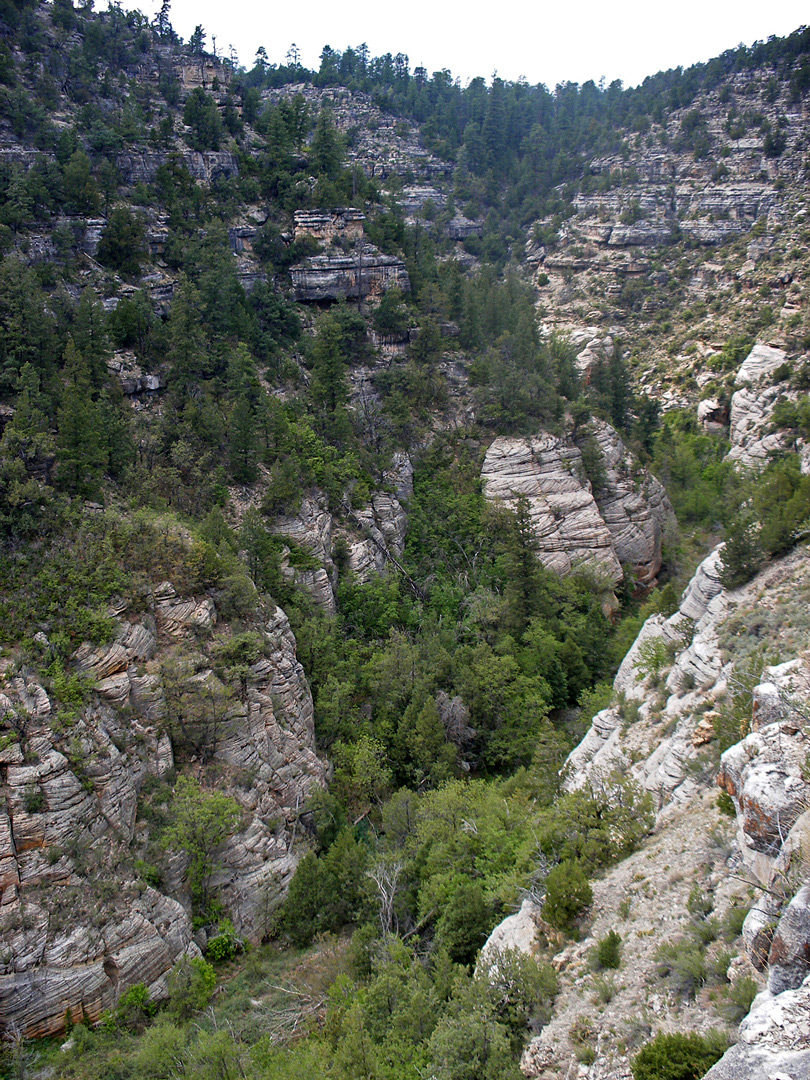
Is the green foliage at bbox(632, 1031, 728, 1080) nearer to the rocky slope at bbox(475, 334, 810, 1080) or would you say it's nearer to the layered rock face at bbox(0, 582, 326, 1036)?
the rocky slope at bbox(475, 334, 810, 1080)

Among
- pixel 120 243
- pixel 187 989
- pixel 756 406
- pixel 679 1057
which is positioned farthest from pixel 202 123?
pixel 679 1057

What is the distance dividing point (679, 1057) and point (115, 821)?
19.9 m

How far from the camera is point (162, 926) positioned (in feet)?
75.0

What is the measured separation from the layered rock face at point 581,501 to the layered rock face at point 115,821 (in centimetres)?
2598

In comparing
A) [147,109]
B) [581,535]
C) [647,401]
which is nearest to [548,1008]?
[581,535]

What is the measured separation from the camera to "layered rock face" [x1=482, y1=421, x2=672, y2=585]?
51375 millimetres

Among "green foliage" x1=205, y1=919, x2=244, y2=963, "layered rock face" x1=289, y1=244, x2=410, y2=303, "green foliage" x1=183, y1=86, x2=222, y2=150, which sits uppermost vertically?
"green foliage" x1=183, y1=86, x2=222, y2=150

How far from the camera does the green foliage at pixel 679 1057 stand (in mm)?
9336

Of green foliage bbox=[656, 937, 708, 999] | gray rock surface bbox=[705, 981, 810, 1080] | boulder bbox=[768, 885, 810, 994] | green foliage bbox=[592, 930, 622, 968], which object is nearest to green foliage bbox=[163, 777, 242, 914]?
green foliage bbox=[592, 930, 622, 968]

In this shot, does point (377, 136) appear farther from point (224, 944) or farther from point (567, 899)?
point (567, 899)

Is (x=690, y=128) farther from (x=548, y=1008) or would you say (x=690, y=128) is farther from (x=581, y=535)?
(x=548, y=1008)

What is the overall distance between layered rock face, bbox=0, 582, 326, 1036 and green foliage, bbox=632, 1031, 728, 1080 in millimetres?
17814

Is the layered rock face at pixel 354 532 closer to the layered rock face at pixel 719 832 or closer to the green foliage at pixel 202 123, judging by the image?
the layered rock face at pixel 719 832

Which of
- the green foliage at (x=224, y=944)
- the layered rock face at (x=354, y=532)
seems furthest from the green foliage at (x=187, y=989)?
the layered rock face at (x=354, y=532)
